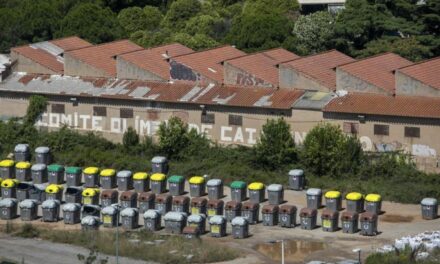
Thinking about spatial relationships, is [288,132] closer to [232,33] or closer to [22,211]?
[22,211]

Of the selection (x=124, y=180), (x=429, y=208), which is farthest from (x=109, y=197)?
(x=429, y=208)

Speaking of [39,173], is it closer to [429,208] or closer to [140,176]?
[140,176]

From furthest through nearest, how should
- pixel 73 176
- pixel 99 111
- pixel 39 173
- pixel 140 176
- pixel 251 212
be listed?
pixel 99 111, pixel 39 173, pixel 73 176, pixel 140 176, pixel 251 212

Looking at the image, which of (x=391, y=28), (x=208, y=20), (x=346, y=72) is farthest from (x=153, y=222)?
(x=208, y=20)

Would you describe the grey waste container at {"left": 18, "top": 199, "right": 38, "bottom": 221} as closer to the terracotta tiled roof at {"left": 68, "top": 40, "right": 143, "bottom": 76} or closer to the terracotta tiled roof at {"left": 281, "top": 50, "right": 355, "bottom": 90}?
the terracotta tiled roof at {"left": 281, "top": 50, "right": 355, "bottom": 90}

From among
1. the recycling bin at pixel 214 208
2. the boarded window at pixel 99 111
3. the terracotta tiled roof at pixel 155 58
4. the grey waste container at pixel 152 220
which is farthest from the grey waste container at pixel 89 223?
the terracotta tiled roof at pixel 155 58

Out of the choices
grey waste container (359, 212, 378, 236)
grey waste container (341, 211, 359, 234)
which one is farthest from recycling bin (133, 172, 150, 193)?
grey waste container (359, 212, 378, 236)
